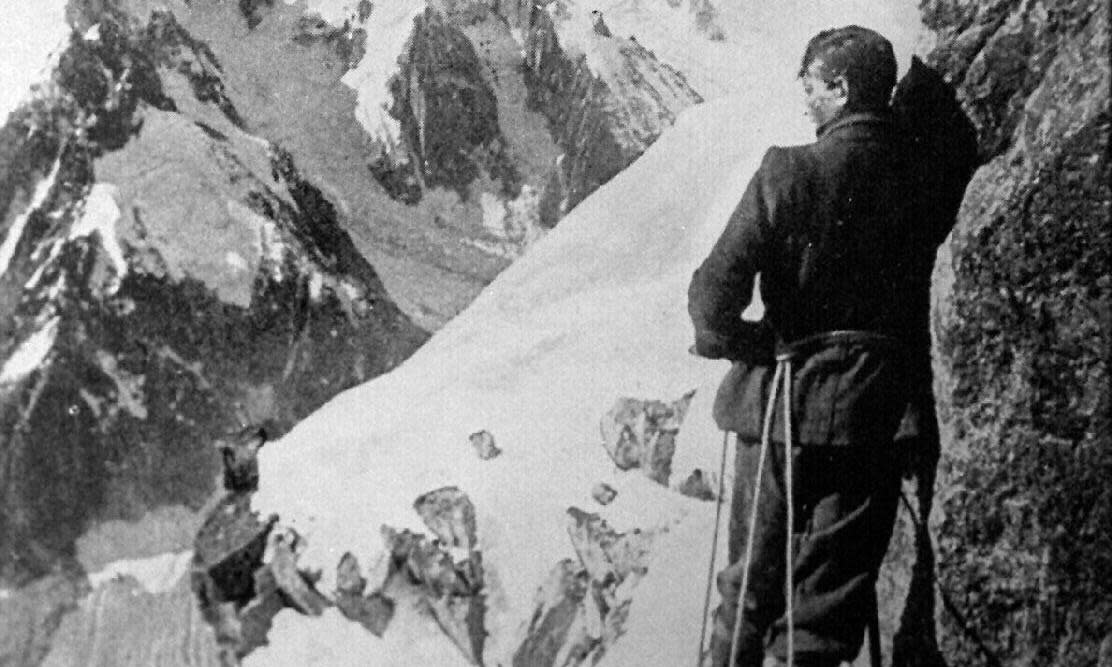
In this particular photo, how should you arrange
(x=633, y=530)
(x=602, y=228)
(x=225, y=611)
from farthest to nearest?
(x=602, y=228) → (x=225, y=611) → (x=633, y=530)

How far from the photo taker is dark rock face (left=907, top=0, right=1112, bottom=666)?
3.64 ft

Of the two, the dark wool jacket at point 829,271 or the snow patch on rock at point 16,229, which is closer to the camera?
the dark wool jacket at point 829,271

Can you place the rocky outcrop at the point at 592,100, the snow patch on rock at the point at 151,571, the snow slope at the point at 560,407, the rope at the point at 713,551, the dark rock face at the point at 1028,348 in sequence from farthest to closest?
the rocky outcrop at the point at 592,100, the snow patch on rock at the point at 151,571, the snow slope at the point at 560,407, the rope at the point at 713,551, the dark rock face at the point at 1028,348

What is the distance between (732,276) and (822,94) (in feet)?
0.92

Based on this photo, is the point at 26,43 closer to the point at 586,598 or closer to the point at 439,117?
the point at 439,117

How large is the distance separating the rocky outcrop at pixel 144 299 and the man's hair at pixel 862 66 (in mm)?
858

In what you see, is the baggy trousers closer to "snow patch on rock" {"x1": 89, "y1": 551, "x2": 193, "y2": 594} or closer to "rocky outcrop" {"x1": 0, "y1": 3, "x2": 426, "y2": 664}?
"rocky outcrop" {"x1": 0, "y1": 3, "x2": 426, "y2": 664}

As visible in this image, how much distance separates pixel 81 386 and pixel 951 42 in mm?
1475

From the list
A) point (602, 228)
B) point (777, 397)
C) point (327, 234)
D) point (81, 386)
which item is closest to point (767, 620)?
point (777, 397)

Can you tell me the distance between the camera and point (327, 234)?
5.70 ft

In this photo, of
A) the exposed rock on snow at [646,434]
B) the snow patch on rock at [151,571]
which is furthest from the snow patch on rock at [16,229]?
the exposed rock on snow at [646,434]

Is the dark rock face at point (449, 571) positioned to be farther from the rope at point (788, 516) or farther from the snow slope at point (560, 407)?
the rope at point (788, 516)

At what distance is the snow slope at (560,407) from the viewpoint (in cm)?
139

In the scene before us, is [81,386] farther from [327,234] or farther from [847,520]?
[847,520]
